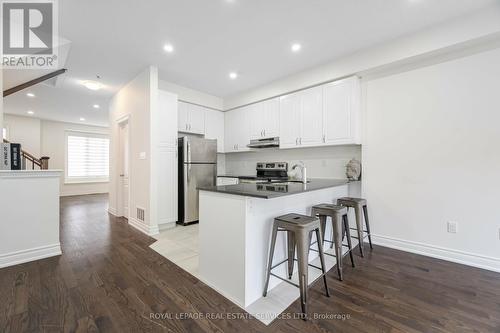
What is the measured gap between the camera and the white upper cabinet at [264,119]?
13.9 ft

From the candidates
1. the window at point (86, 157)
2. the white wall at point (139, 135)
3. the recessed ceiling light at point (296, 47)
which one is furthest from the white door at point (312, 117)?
the window at point (86, 157)

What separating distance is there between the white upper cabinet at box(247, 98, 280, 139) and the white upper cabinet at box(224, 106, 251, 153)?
0.13 m

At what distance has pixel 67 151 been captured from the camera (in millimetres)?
7750

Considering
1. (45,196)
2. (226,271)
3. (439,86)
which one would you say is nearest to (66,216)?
(45,196)

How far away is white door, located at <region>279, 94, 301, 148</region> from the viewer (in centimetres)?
386

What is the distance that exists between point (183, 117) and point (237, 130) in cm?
124

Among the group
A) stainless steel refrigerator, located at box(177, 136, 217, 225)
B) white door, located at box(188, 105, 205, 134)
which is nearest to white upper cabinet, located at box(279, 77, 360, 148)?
stainless steel refrigerator, located at box(177, 136, 217, 225)

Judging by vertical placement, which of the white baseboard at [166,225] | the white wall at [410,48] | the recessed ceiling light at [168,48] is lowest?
the white baseboard at [166,225]

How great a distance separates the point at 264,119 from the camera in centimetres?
443

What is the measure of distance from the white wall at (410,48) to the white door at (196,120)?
1981 millimetres

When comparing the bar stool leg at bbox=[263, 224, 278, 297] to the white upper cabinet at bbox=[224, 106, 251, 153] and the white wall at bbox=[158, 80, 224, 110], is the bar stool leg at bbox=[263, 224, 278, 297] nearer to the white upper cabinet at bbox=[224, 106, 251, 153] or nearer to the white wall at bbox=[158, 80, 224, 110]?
the white upper cabinet at bbox=[224, 106, 251, 153]

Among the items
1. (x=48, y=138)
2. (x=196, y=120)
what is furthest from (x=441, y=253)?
(x=48, y=138)

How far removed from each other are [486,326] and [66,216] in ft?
22.3

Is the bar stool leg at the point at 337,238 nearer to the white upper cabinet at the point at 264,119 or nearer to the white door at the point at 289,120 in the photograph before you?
the white door at the point at 289,120
